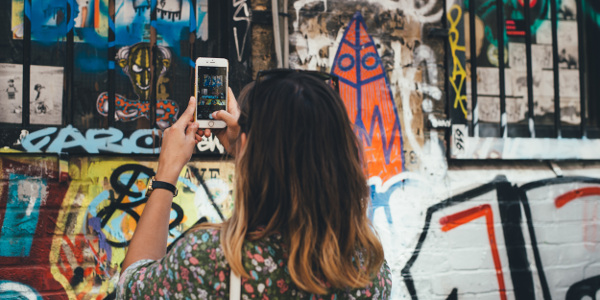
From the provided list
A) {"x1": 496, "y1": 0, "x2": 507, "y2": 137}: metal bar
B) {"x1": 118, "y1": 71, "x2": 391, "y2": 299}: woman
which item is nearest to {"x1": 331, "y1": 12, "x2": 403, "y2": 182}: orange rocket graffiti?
{"x1": 496, "y1": 0, "x2": 507, "y2": 137}: metal bar

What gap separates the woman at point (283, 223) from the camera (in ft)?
3.47

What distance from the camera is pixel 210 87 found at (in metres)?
1.67

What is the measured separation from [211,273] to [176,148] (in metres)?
0.36

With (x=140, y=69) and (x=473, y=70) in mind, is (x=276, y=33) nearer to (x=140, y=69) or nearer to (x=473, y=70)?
(x=140, y=69)

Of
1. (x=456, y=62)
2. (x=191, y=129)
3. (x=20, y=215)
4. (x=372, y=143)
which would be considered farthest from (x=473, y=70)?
(x=20, y=215)

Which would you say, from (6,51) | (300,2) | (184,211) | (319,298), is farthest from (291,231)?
(6,51)

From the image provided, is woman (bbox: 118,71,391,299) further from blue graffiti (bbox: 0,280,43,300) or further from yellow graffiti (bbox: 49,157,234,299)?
blue graffiti (bbox: 0,280,43,300)

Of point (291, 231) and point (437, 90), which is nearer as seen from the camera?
point (291, 231)

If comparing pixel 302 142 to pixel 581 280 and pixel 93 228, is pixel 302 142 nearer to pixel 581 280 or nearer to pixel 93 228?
pixel 93 228

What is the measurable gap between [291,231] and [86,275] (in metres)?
1.99

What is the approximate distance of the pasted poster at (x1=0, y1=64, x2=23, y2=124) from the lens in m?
2.66

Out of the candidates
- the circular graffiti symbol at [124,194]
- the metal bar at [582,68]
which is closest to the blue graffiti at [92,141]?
the circular graffiti symbol at [124,194]

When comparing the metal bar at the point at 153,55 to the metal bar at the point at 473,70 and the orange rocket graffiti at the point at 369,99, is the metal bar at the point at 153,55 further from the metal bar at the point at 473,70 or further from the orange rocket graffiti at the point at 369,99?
the metal bar at the point at 473,70

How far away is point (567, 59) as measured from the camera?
3594mm
